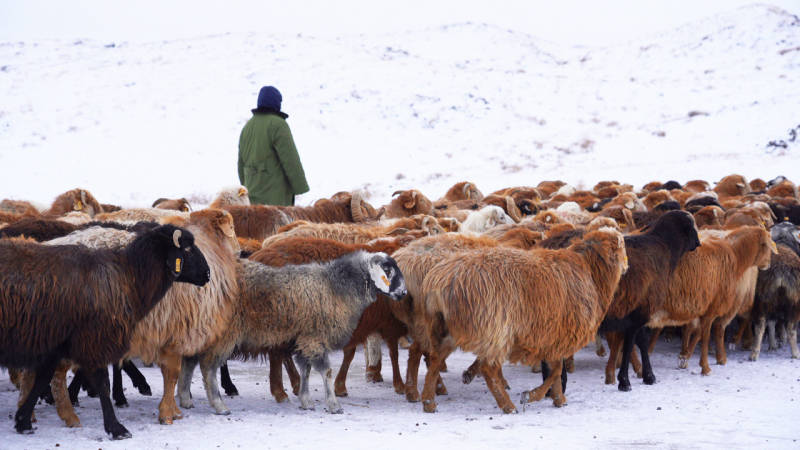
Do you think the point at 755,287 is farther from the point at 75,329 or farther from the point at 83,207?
the point at 83,207

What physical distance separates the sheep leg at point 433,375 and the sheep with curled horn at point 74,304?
2.35m

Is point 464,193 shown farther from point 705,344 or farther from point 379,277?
point 379,277

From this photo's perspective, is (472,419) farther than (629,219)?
No

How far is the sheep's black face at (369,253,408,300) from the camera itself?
704 cm

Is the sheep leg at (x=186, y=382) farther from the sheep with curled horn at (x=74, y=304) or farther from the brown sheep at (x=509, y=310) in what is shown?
the brown sheep at (x=509, y=310)

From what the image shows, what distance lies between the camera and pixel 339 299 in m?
7.14

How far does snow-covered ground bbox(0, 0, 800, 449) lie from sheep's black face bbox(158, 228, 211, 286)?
1135 millimetres

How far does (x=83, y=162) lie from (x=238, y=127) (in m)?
9.13

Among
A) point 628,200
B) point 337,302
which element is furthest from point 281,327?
point 628,200

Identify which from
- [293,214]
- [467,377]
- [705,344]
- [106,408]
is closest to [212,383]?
[106,408]

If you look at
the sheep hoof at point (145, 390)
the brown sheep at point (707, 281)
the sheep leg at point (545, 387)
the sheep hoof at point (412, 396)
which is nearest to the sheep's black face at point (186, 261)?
the sheep hoof at point (145, 390)

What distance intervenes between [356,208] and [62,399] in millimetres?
6101

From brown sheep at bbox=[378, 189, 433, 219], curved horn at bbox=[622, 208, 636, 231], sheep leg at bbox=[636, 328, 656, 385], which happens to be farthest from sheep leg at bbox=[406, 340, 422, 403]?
brown sheep at bbox=[378, 189, 433, 219]

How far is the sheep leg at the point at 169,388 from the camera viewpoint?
6.24m
